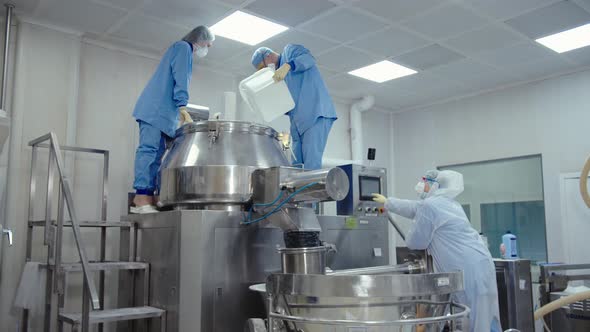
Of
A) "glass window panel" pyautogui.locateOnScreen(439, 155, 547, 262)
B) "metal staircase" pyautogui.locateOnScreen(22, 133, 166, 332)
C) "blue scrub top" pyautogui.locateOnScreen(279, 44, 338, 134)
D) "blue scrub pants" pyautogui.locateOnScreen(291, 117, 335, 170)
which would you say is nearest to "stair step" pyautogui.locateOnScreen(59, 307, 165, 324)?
"metal staircase" pyautogui.locateOnScreen(22, 133, 166, 332)

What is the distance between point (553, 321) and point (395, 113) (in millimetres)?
2991

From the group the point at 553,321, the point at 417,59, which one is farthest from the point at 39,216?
the point at 553,321

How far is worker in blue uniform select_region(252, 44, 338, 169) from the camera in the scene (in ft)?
10.5

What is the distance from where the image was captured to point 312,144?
320 centimetres

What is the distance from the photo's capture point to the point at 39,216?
333 centimetres

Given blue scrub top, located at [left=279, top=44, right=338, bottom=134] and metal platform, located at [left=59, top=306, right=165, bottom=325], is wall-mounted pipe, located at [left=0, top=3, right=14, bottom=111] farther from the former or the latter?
blue scrub top, located at [left=279, top=44, right=338, bottom=134]

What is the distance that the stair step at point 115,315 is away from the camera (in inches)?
89.3

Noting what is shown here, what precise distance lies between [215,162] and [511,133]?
348 cm

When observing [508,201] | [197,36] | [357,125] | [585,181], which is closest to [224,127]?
[197,36]

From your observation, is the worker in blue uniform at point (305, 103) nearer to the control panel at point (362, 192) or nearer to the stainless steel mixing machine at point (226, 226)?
the control panel at point (362, 192)

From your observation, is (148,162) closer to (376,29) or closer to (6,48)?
(6,48)

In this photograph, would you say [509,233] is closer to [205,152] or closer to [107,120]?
[205,152]

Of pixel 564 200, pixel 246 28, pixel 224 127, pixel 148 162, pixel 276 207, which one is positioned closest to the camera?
pixel 276 207

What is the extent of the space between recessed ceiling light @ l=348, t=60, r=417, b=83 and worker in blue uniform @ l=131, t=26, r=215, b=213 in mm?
1806
